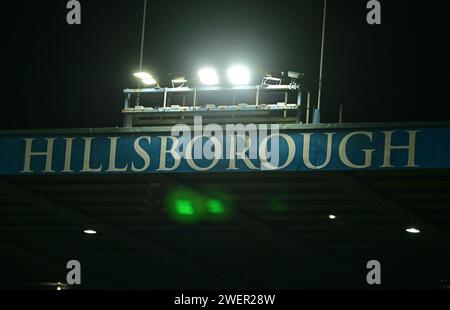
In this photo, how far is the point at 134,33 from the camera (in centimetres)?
1948

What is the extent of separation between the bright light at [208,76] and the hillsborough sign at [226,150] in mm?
1966

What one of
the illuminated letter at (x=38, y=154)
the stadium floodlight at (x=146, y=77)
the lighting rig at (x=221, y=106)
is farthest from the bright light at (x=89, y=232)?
the illuminated letter at (x=38, y=154)

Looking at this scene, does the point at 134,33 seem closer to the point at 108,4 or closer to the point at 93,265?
the point at 108,4

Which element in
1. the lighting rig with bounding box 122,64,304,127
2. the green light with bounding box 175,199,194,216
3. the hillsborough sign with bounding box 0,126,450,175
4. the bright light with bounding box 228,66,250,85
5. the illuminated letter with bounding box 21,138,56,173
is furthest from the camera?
the green light with bounding box 175,199,194,216

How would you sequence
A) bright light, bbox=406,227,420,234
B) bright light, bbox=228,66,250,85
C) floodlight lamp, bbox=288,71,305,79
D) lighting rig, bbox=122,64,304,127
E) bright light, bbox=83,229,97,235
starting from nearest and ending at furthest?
lighting rig, bbox=122,64,304,127 → floodlight lamp, bbox=288,71,305,79 → bright light, bbox=228,66,250,85 → bright light, bbox=406,227,420,234 → bright light, bbox=83,229,97,235

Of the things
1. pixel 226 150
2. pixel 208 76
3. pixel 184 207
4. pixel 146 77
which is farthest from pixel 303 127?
pixel 184 207

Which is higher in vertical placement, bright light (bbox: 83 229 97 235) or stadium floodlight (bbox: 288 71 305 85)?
stadium floodlight (bbox: 288 71 305 85)

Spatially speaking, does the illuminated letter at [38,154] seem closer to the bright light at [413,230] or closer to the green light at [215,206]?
the green light at [215,206]

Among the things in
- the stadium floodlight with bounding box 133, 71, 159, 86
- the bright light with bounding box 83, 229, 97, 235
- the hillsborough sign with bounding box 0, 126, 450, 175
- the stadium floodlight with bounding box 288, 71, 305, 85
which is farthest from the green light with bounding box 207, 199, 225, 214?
the bright light with bounding box 83, 229, 97, 235

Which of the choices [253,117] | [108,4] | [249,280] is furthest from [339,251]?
[108,4]

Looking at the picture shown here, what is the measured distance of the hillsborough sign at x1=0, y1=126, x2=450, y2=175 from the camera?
12875 millimetres

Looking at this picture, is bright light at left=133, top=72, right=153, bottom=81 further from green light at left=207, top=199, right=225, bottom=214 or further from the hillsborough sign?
green light at left=207, top=199, right=225, bottom=214

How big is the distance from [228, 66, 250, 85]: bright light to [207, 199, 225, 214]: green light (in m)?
2.06

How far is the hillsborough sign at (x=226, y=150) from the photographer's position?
12.9 m
